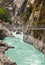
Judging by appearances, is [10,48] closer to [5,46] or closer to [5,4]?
[5,46]

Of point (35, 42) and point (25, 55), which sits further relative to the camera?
point (35, 42)

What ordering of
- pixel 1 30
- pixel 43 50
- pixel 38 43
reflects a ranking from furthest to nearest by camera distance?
pixel 1 30 → pixel 38 43 → pixel 43 50

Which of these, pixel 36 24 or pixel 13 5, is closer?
pixel 36 24

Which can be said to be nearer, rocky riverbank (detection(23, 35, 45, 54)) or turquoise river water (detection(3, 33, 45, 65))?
turquoise river water (detection(3, 33, 45, 65))

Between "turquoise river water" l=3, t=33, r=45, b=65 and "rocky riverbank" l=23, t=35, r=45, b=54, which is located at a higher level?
"rocky riverbank" l=23, t=35, r=45, b=54

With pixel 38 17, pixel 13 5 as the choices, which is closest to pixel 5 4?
pixel 13 5

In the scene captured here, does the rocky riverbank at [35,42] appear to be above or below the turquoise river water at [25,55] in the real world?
above

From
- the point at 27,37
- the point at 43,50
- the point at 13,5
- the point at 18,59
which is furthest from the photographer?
the point at 13,5

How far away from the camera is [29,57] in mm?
40031

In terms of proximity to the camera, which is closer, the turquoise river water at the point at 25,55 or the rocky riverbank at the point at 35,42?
the turquoise river water at the point at 25,55

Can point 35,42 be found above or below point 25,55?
above

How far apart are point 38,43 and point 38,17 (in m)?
5.30

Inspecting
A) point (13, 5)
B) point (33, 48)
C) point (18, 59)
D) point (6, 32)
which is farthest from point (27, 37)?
point (13, 5)

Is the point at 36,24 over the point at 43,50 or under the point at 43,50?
over
